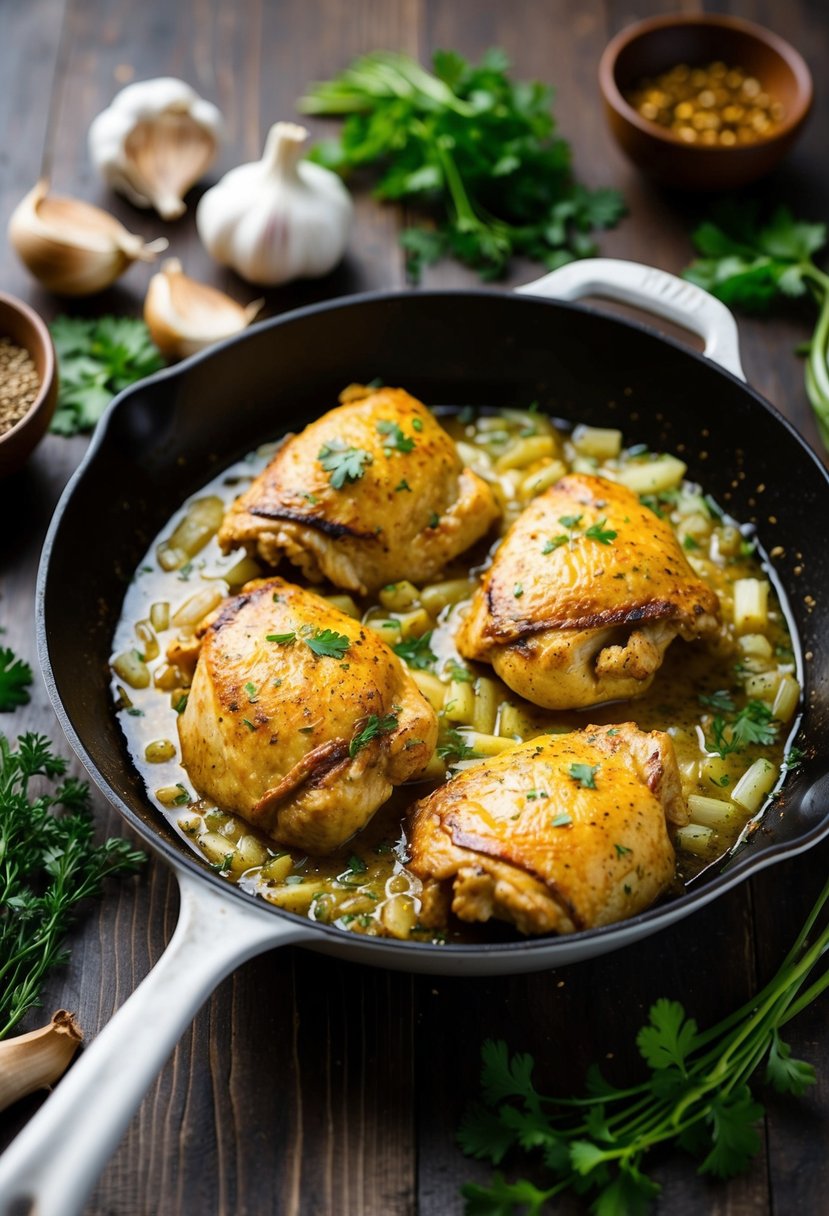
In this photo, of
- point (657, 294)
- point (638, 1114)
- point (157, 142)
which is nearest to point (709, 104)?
point (657, 294)

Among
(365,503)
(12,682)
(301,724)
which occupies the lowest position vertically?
(12,682)

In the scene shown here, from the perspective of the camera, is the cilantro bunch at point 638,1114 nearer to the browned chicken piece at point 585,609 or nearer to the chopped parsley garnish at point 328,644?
the browned chicken piece at point 585,609

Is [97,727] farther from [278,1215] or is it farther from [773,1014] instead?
[773,1014]

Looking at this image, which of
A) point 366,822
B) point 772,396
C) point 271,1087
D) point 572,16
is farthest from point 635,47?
point 271,1087

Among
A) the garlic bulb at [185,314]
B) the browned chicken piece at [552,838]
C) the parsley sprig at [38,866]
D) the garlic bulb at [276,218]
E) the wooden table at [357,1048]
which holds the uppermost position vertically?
the garlic bulb at [276,218]

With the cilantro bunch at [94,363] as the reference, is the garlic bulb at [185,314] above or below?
above

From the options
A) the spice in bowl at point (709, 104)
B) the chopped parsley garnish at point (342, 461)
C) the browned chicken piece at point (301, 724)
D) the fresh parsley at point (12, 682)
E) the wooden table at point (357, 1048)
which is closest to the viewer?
the wooden table at point (357, 1048)

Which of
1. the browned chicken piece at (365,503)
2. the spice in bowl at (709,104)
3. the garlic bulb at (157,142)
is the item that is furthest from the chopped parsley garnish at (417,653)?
the spice in bowl at (709,104)

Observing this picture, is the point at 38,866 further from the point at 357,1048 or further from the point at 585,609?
the point at 585,609

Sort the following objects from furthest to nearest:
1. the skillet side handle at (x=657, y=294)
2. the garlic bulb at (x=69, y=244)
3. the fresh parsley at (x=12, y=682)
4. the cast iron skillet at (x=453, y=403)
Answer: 1. the garlic bulb at (x=69, y=244)
2. the skillet side handle at (x=657, y=294)
3. the fresh parsley at (x=12, y=682)
4. the cast iron skillet at (x=453, y=403)
